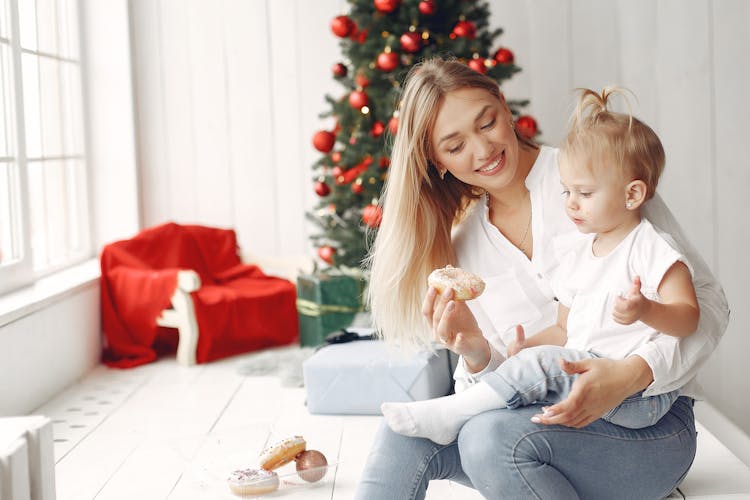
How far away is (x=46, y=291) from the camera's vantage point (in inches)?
139

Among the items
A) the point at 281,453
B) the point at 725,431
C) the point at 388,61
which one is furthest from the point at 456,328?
the point at 388,61

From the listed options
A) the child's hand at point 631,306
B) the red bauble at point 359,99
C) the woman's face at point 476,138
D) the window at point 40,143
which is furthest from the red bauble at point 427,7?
the child's hand at point 631,306

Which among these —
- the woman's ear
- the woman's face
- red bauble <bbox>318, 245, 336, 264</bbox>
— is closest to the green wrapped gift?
red bauble <bbox>318, 245, 336, 264</bbox>

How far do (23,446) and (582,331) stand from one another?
1.06 meters

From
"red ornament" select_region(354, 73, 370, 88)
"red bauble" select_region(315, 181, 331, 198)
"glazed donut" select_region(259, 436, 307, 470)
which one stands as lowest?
"glazed donut" select_region(259, 436, 307, 470)

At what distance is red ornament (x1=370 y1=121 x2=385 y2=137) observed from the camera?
12.5 feet

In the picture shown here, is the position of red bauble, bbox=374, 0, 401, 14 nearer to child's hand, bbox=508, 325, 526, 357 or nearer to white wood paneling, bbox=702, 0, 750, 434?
white wood paneling, bbox=702, 0, 750, 434

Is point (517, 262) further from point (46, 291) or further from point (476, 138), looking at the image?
point (46, 291)

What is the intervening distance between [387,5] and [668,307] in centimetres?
230

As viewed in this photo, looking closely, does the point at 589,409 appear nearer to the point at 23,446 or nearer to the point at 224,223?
the point at 23,446

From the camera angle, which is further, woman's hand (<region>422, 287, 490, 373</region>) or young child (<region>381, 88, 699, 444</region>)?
woman's hand (<region>422, 287, 490, 373</region>)

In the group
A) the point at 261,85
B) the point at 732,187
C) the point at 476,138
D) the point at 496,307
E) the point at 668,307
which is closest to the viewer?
the point at 668,307

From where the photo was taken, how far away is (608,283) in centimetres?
189

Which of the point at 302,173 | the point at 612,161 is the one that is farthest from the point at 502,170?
the point at 302,173
